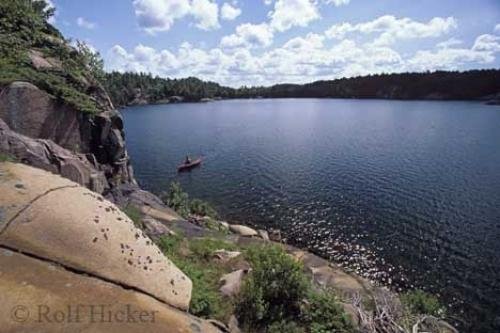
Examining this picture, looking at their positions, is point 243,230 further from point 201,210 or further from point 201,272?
point 201,272

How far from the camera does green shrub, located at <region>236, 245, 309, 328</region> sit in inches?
365

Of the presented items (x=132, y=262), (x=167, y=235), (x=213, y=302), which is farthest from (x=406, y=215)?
(x=132, y=262)

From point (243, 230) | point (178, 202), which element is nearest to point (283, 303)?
point (243, 230)

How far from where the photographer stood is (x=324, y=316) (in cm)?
981

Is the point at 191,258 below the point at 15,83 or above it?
below

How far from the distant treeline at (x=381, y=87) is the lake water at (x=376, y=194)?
92142 millimetres

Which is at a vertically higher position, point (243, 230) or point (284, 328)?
point (284, 328)

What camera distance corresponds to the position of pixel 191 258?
41.2ft

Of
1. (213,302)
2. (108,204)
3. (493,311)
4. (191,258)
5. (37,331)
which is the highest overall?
(108,204)

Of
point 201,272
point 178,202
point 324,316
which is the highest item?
point 201,272

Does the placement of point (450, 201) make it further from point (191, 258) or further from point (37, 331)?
point (37, 331)

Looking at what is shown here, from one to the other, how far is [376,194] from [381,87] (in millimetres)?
159079

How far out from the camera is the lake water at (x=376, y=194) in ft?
65.4

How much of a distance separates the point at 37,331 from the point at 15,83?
12633mm
